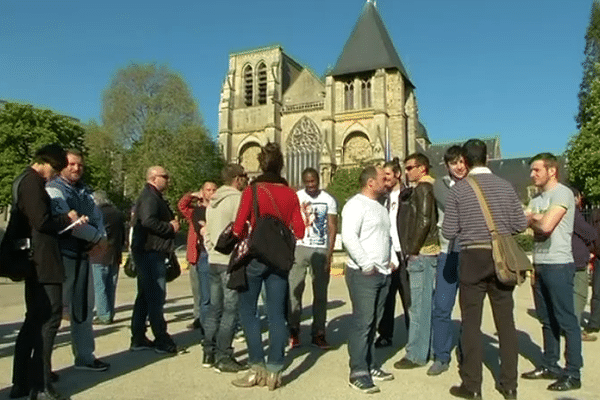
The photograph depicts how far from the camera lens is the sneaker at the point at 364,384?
410cm

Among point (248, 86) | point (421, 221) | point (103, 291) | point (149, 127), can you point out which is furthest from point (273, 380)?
point (248, 86)

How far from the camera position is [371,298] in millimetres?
4246

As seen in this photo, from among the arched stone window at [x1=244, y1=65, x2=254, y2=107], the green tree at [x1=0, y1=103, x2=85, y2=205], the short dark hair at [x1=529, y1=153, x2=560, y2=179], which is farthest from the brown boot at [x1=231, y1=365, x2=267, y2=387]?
the arched stone window at [x1=244, y1=65, x2=254, y2=107]

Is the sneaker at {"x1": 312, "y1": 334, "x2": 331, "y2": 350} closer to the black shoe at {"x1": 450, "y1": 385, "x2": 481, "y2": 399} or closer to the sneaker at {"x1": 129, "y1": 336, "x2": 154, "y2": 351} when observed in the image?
the sneaker at {"x1": 129, "y1": 336, "x2": 154, "y2": 351}

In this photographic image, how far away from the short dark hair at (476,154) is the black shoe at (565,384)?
1888 millimetres

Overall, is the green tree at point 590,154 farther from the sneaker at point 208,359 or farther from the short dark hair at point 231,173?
the sneaker at point 208,359

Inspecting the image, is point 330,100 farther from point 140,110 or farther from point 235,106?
point 140,110

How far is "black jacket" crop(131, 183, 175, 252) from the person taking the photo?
5227 mm

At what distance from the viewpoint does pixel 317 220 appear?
6023 millimetres

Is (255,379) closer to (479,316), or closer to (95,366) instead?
(95,366)

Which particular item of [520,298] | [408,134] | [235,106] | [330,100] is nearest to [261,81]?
[235,106]

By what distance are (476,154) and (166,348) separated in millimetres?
3600

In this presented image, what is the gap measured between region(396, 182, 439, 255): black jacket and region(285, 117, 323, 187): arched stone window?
1540 inches

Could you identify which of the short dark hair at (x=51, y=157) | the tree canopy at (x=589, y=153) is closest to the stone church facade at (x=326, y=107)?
the tree canopy at (x=589, y=153)
